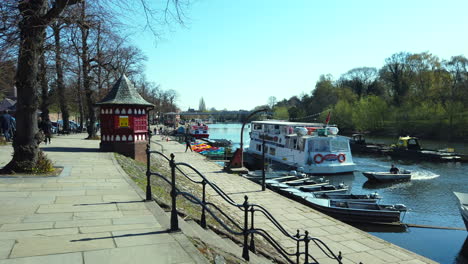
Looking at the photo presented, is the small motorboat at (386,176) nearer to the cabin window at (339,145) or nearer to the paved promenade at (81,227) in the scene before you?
the cabin window at (339,145)

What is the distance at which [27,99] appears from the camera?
31.6 ft

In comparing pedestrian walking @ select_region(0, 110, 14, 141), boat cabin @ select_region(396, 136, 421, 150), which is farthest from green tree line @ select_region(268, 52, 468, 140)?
pedestrian walking @ select_region(0, 110, 14, 141)

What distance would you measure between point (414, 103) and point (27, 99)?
7246cm

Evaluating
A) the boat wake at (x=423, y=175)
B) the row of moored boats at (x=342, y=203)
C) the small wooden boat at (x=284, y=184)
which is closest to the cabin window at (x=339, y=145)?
the boat wake at (x=423, y=175)

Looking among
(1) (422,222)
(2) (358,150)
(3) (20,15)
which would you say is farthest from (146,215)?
(2) (358,150)

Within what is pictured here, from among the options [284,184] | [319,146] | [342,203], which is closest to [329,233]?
[342,203]

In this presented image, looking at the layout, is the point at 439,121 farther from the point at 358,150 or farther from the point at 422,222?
the point at 422,222

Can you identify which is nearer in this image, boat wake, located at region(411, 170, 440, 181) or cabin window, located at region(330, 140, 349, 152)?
boat wake, located at region(411, 170, 440, 181)

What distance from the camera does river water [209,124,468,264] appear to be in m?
14.1

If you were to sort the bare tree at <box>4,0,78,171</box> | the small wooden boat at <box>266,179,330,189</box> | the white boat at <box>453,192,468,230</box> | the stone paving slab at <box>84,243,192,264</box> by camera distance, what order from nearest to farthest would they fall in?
the stone paving slab at <box>84,243,192,264</box>, the bare tree at <box>4,0,78,171</box>, the white boat at <box>453,192,468,230</box>, the small wooden boat at <box>266,179,330,189</box>

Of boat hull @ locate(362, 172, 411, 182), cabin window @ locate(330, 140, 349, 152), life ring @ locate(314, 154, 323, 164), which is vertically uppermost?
cabin window @ locate(330, 140, 349, 152)

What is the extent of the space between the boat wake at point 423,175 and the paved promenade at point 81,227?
2583cm

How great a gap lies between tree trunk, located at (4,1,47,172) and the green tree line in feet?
159

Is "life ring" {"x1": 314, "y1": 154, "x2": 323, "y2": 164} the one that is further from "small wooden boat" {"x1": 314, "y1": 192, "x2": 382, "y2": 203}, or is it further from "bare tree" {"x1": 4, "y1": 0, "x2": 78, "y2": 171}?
"bare tree" {"x1": 4, "y1": 0, "x2": 78, "y2": 171}
